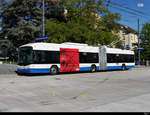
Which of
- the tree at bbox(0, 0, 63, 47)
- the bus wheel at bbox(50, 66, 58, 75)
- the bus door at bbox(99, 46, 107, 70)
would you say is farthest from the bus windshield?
the tree at bbox(0, 0, 63, 47)

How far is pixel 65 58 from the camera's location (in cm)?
1958

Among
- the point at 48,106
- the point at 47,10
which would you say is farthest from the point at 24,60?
the point at 47,10

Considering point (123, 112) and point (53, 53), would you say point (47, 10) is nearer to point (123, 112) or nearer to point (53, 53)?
point (53, 53)

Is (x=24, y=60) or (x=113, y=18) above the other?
(x=113, y=18)

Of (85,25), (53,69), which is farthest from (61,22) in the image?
(53,69)

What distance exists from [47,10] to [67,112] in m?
41.6

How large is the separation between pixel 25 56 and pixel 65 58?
3.86m

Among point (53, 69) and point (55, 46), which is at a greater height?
point (55, 46)

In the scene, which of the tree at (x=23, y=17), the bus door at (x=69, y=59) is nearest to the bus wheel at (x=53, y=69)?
the bus door at (x=69, y=59)

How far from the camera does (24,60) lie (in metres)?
17.4

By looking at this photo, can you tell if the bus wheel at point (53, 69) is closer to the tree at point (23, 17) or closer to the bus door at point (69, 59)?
the bus door at point (69, 59)

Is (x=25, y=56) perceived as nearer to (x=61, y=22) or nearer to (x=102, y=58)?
(x=102, y=58)

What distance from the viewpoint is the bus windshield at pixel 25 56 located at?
17064mm

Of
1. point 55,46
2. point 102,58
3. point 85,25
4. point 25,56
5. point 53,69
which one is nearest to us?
point 25,56
